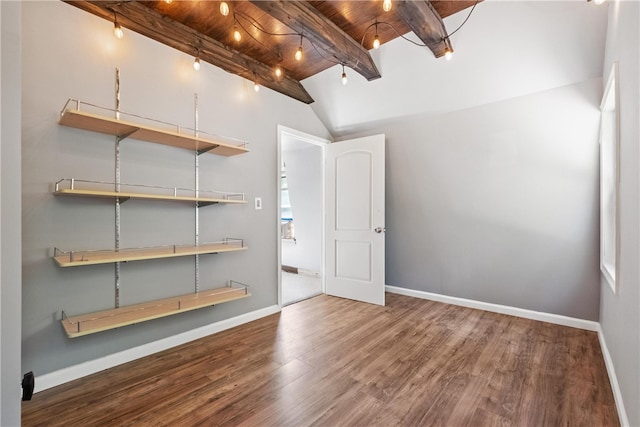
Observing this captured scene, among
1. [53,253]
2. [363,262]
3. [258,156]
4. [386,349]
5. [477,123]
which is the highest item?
[477,123]

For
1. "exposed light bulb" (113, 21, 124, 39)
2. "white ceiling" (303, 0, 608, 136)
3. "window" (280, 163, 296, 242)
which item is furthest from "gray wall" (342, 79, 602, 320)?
"exposed light bulb" (113, 21, 124, 39)

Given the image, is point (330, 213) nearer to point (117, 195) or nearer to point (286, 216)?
point (286, 216)

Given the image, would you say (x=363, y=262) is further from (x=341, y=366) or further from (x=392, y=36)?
(x=392, y=36)

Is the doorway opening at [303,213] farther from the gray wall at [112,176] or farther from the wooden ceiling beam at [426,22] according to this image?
the wooden ceiling beam at [426,22]

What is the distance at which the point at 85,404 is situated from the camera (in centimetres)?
175

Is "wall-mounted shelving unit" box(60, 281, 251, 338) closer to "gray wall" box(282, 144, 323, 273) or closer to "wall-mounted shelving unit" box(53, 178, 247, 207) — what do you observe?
"wall-mounted shelving unit" box(53, 178, 247, 207)

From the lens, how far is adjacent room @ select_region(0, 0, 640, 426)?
1737 millimetres

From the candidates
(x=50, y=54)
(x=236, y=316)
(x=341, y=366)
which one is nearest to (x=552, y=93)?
(x=341, y=366)

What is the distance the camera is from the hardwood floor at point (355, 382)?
65.4 inches

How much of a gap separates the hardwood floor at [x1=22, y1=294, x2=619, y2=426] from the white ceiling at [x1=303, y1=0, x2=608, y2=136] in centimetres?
247

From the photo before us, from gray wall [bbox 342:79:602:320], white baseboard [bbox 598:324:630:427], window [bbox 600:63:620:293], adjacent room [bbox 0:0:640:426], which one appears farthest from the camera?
gray wall [bbox 342:79:602:320]

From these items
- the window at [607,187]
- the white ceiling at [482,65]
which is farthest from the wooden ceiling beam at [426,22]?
the window at [607,187]

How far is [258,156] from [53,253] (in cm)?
189

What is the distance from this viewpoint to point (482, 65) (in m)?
2.84
